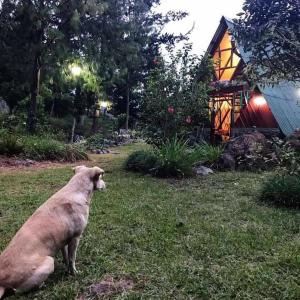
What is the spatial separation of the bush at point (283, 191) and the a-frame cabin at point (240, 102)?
8.80 m

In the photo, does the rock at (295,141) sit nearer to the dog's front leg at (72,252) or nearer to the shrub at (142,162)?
the shrub at (142,162)

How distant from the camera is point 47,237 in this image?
10.2 feet

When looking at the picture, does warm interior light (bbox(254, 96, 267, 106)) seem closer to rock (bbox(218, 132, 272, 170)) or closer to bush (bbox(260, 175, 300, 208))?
rock (bbox(218, 132, 272, 170))

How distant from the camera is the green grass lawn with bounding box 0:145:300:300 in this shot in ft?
10.5

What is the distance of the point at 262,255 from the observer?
12.9 feet

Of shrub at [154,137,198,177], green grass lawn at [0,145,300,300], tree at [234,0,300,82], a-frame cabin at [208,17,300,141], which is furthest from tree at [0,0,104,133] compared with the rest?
tree at [234,0,300,82]

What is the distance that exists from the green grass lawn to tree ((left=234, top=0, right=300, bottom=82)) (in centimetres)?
225

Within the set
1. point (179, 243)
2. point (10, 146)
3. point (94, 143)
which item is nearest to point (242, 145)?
point (10, 146)

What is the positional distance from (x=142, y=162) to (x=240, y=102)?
8629 millimetres

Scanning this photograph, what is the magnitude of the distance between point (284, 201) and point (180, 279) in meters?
3.64

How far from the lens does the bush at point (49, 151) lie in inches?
454

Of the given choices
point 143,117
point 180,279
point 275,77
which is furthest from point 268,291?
point 143,117

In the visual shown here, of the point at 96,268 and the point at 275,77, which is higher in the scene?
the point at 275,77

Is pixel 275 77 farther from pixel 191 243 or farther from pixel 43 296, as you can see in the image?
pixel 43 296
